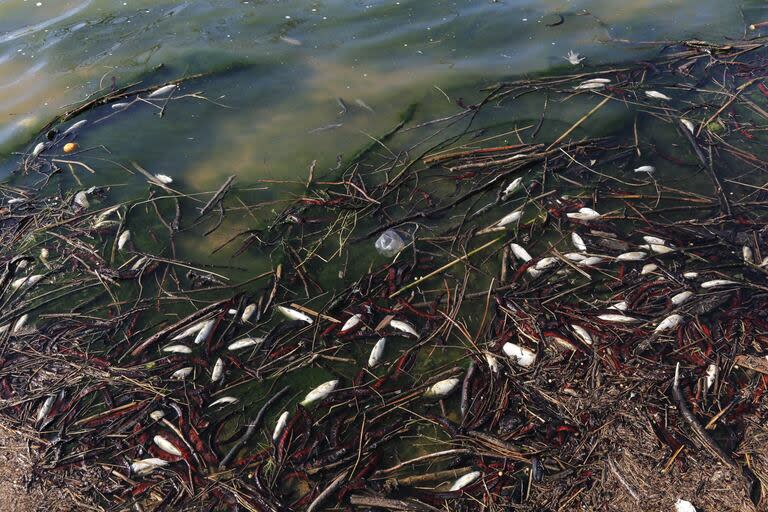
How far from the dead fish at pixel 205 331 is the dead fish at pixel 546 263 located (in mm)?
2710

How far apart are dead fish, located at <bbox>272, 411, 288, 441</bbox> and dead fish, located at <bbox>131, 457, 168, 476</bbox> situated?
736mm

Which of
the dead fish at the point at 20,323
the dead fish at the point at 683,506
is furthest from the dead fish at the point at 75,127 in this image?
the dead fish at the point at 683,506

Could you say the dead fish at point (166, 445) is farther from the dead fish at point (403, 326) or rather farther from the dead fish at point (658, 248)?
the dead fish at point (658, 248)

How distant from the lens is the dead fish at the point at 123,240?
4.68m

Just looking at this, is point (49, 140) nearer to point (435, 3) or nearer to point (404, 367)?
point (404, 367)

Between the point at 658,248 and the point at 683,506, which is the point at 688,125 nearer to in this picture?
the point at 658,248

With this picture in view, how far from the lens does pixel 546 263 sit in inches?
164

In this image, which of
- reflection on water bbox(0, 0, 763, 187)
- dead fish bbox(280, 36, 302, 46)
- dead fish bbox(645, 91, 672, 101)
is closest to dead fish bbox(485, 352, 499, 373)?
reflection on water bbox(0, 0, 763, 187)

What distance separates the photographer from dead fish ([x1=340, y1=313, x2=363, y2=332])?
3.92 meters

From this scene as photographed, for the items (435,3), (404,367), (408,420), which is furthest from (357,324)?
(435,3)

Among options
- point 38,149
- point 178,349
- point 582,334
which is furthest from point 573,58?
point 38,149

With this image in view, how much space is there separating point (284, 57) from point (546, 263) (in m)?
4.65

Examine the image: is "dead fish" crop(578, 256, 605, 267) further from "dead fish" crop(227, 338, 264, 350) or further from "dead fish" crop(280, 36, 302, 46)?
"dead fish" crop(280, 36, 302, 46)

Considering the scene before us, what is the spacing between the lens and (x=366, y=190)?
4.95 meters
